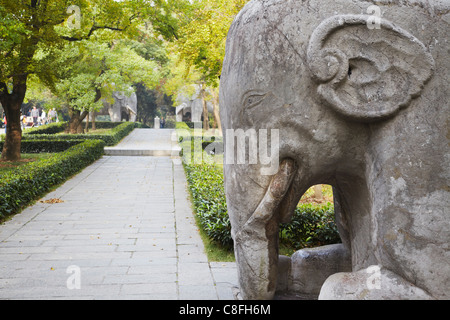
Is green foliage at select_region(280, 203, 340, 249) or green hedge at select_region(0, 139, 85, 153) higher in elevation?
green hedge at select_region(0, 139, 85, 153)

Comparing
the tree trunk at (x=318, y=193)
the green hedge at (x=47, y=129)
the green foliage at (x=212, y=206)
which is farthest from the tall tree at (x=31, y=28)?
the green hedge at (x=47, y=129)

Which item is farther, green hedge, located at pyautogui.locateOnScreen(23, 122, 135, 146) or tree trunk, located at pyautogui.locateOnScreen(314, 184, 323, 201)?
green hedge, located at pyautogui.locateOnScreen(23, 122, 135, 146)

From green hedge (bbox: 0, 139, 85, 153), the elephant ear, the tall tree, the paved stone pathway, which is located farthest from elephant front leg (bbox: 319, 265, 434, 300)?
green hedge (bbox: 0, 139, 85, 153)

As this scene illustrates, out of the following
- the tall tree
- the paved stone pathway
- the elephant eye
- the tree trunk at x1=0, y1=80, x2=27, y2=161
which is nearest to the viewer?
the elephant eye

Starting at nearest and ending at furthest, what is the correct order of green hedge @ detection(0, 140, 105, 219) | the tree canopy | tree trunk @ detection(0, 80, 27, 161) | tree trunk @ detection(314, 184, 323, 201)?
1. green hedge @ detection(0, 140, 105, 219)
2. tree trunk @ detection(314, 184, 323, 201)
3. the tree canopy
4. tree trunk @ detection(0, 80, 27, 161)

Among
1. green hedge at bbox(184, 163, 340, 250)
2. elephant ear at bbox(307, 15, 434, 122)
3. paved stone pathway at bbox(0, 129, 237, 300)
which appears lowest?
paved stone pathway at bbox(0, 129, 237, 300)

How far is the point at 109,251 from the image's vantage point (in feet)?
17.2

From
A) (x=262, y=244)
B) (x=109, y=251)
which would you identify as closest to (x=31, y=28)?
(x=109, y=251)

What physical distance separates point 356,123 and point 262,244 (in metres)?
0.79

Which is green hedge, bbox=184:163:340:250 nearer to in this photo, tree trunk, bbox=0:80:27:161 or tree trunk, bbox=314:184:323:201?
tree trunk, bbox=314:184:323:201

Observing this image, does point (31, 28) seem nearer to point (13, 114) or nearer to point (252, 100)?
point (13, 114)

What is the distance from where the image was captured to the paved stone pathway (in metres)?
3.84

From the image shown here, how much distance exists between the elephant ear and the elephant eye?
275 mm

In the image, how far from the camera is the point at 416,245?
1846 mm
